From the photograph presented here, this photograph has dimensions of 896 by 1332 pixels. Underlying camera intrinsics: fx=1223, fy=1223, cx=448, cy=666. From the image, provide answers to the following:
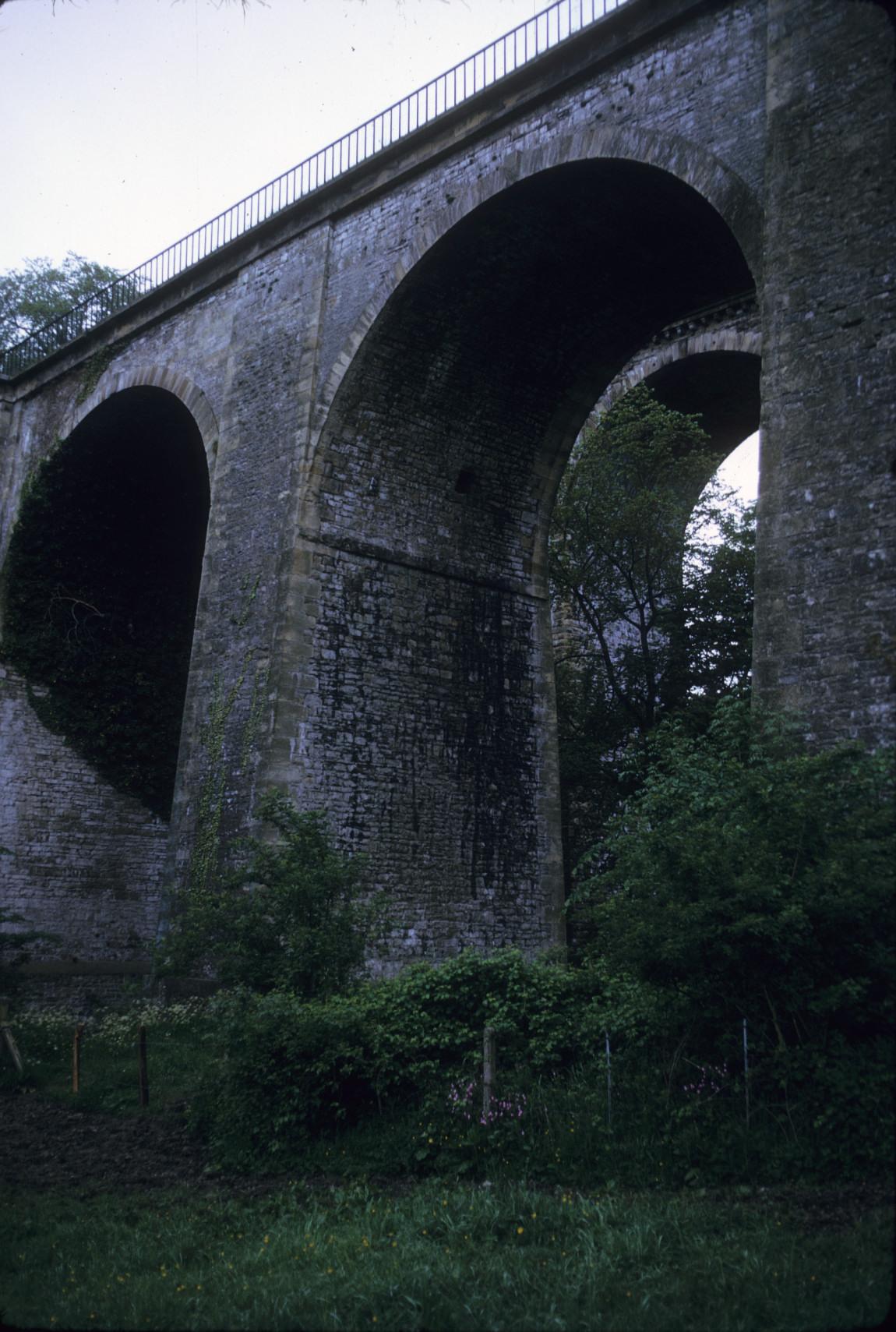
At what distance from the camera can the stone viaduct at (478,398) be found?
962 centimetres

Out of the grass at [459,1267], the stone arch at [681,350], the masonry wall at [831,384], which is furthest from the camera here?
the stone arch at [681,350]

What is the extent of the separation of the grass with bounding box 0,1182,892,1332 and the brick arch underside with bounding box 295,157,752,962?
24.3ft

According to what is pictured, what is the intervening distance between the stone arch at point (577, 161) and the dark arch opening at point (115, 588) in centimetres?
539

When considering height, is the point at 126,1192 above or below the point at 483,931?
below

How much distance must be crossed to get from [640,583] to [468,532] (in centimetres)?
279

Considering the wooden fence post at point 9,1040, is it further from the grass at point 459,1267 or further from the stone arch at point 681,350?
the stone arch at point 681,350

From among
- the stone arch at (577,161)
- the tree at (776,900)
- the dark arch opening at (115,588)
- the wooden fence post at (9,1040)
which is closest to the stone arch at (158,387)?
the dark arch opening at (115,588)

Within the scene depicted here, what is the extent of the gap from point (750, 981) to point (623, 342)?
10.1 metres

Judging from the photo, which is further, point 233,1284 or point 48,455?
point 48,455

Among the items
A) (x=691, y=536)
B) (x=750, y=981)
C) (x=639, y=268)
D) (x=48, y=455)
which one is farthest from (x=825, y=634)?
(x=48, y=455)

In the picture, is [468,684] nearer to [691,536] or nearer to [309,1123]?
[691,536]

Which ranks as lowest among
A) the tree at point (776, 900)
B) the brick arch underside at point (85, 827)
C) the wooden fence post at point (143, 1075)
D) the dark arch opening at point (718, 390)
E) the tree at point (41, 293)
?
the wooden fence post at point (143, 1075)

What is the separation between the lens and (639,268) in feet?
46.4

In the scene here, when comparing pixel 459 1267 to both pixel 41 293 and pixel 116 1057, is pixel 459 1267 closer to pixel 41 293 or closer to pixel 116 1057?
pixel 116 1057
